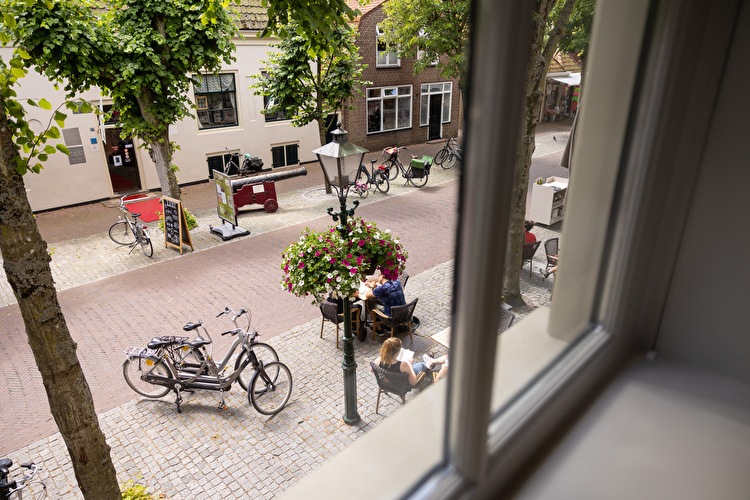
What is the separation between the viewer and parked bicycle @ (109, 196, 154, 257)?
9506mm

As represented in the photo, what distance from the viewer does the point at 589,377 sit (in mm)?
1349

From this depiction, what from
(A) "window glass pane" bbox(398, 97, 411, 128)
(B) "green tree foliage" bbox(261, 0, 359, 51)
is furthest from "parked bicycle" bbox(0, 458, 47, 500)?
(A) "window glass pane" bbox(398, 97, 411, 128)

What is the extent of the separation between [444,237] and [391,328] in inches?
166

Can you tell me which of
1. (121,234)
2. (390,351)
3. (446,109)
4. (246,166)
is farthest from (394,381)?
(446,109)

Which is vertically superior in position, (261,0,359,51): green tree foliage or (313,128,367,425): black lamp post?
(261,0,359,51): green tree foliage

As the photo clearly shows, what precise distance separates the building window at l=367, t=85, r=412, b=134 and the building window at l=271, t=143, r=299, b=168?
9.15 feet

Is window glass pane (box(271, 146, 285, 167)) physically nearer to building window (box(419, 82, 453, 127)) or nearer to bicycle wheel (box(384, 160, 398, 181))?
bicycle wheel (box(384, 160, 398, 181))

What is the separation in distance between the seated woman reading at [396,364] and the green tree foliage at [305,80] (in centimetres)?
811

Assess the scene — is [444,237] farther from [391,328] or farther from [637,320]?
[637,320]

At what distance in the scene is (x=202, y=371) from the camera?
555 centimetres

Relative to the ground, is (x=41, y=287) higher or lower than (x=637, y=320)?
lower

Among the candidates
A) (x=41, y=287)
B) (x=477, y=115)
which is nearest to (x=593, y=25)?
(x=477, y=115)

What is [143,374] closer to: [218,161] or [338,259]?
[338,259]

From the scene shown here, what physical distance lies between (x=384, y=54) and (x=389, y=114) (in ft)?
7.75
